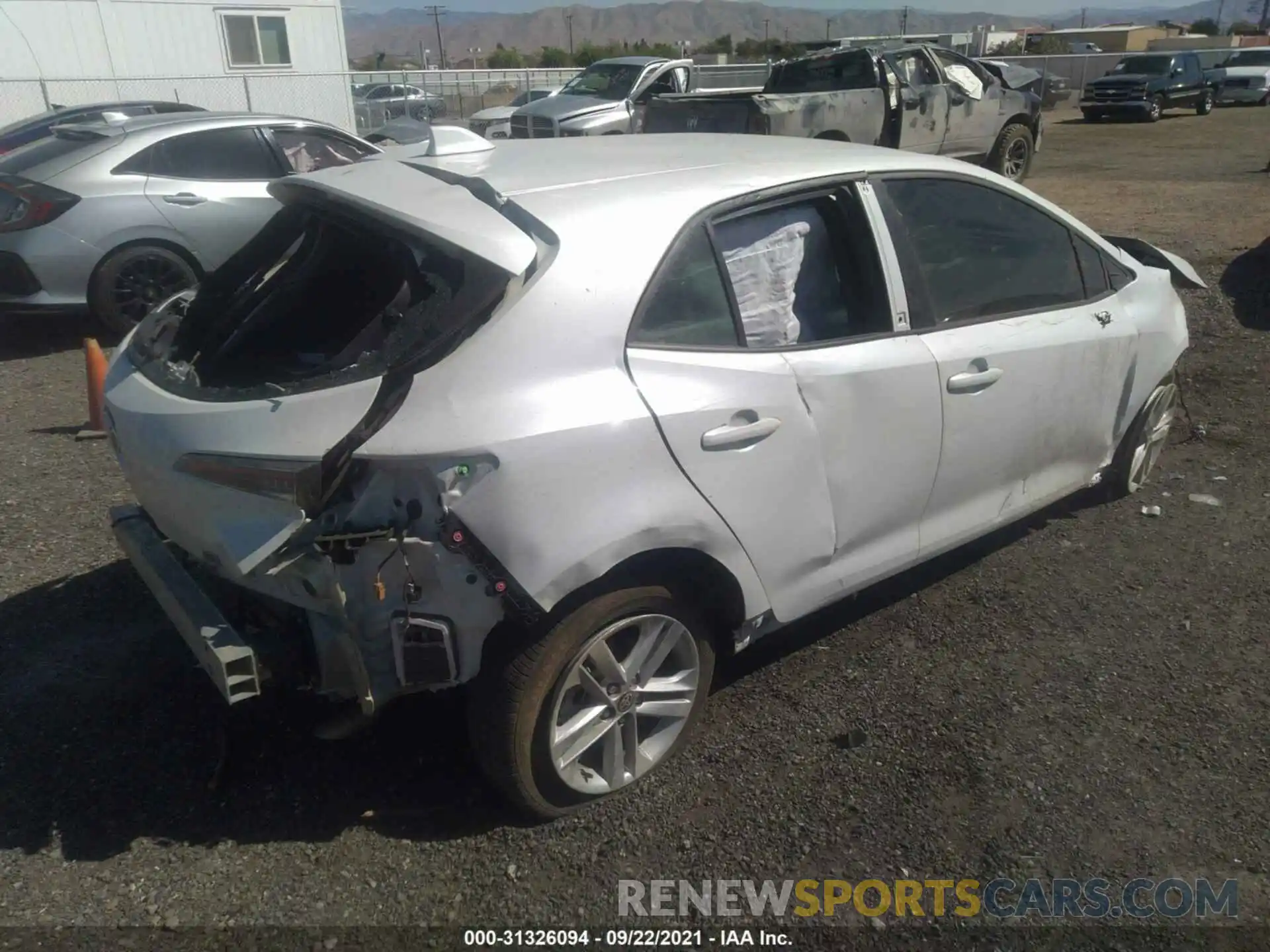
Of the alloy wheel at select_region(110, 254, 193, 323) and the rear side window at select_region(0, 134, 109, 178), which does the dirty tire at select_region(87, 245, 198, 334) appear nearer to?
the alloy wheel at select_region(110, 254, 193, 323)

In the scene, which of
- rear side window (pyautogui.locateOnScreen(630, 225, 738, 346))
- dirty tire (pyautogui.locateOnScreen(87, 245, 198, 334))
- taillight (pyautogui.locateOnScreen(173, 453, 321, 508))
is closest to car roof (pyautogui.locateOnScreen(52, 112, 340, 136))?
dirty tire (pyautogui.locateOnScreen(87, 245, 198, 334))

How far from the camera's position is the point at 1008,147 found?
47.0 ft

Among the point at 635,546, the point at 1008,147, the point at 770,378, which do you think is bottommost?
the point at 1008,147

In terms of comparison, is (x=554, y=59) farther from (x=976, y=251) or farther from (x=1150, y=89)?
(x=976, y=251)

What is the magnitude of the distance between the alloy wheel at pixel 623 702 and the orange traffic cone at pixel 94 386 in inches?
141

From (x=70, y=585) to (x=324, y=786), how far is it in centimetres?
182

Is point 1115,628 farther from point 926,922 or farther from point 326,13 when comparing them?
point 326,13

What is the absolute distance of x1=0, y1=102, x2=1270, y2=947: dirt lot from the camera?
8.92 ft

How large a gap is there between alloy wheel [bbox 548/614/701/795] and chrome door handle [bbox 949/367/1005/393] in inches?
50.3

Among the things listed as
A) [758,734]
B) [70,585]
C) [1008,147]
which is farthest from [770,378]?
[1008,147]

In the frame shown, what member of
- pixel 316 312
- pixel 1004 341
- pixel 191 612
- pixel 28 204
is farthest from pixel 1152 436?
pixel 28 204

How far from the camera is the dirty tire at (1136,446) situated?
458cm

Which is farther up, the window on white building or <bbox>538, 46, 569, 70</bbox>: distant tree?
the window on white building

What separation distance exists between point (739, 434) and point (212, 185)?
20.9 feet
